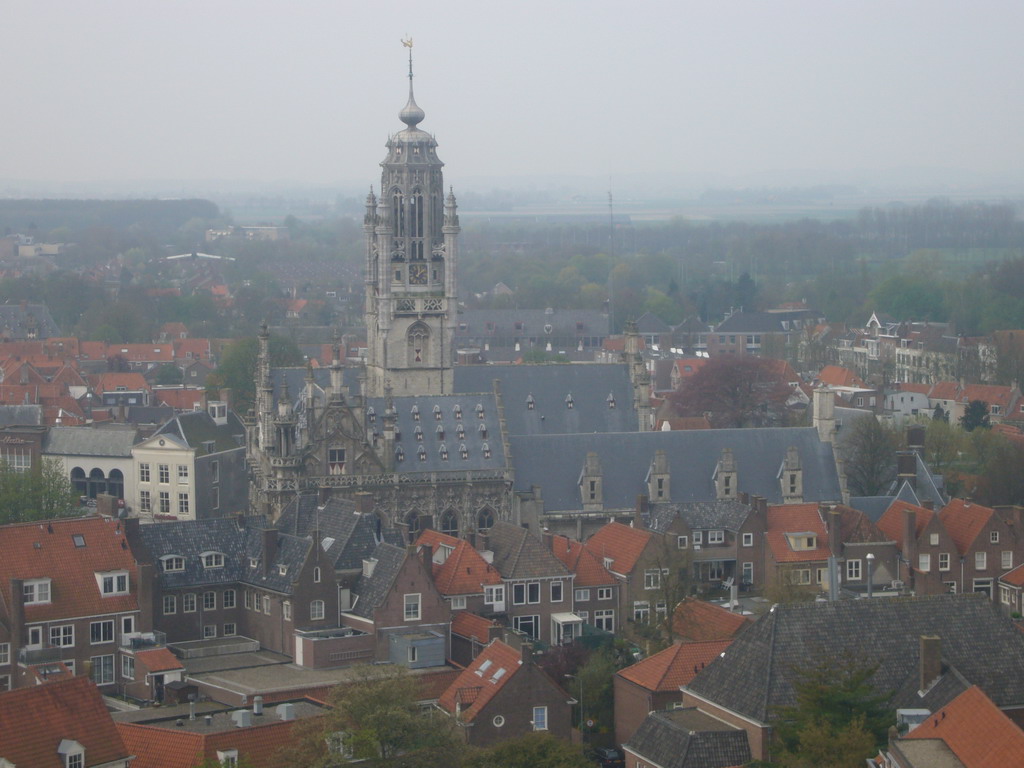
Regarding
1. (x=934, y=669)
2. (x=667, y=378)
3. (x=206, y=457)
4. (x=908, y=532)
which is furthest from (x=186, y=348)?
(x=934, y=669)

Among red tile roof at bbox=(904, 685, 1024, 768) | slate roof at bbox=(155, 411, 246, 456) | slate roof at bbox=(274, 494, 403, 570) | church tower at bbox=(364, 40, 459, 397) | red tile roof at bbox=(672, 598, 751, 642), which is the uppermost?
church tower at bbox=(364, 40, 459, 397)

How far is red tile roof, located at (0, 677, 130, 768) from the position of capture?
165 feet

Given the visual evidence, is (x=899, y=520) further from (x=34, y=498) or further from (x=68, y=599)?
(x=34, y=498)

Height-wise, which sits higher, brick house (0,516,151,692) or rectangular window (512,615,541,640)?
brick house (0,516,151,692)

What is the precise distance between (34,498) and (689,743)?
42.6 meters

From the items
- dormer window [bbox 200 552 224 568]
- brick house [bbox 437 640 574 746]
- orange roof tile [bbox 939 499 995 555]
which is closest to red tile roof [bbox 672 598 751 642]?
brick house [bbox 437 640 574 746]

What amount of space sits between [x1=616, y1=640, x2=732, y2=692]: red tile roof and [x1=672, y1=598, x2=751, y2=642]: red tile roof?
12.2 ft

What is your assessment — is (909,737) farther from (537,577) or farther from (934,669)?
(537,577)

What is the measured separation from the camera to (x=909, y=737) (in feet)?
168

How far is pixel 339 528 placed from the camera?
245 feet

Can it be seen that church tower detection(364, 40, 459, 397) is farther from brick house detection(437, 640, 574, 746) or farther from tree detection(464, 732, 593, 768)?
tree detection(464, 732, 593, 768)

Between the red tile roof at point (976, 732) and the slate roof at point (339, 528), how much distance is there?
2569 cm

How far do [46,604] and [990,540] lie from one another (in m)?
37.8

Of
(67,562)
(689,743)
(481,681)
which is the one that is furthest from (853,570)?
(67,562)
